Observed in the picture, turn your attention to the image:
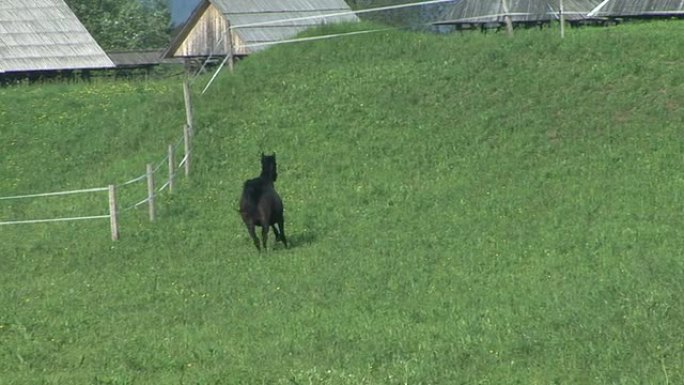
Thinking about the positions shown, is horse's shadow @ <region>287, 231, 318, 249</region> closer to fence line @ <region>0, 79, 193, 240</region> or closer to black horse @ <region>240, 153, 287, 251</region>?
black horse @ <region>240, 153, 287, 251</region>

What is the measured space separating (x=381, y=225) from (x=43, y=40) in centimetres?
3034

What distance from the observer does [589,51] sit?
28.4 meters

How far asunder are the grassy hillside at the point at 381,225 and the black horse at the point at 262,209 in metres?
0.48

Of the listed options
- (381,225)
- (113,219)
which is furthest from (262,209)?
(113,219)

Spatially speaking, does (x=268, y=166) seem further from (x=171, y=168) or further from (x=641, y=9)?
(x=641, y=9)

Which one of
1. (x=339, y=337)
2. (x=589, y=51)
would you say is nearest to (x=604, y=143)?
(x=589, y=51)

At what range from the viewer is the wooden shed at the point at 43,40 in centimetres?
4619

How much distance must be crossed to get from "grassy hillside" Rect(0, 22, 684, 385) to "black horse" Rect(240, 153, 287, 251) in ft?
1.57

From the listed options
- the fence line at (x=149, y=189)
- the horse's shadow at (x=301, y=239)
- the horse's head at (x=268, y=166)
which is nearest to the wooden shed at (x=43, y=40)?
the fence line at (x=149, y=189)

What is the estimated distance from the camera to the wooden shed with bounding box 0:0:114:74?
46188 mm

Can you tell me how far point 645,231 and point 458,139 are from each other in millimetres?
8241

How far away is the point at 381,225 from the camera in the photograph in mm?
20594

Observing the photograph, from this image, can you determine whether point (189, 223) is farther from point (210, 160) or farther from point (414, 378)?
point (414, 378)

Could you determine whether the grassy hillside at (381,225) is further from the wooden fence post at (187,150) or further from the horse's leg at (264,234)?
the horse's leg at (264,234)
